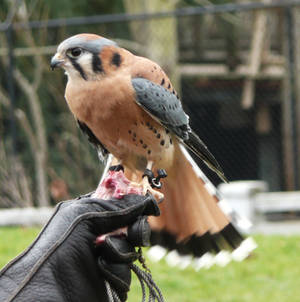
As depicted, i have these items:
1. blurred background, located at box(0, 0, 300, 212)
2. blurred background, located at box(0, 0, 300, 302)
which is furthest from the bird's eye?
blurred background, located at box(0, 0, 300, 212)

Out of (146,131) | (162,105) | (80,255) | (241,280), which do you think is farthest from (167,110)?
(241,280)

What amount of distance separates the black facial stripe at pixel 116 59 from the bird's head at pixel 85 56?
0.02m

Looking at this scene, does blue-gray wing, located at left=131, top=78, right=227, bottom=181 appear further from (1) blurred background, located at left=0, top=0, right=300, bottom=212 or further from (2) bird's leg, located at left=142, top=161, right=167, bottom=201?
(1) blurred background, located at left=0, top=0, right=300, bottom=212

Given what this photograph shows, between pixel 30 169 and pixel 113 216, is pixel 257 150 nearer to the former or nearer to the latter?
pixel 30 169

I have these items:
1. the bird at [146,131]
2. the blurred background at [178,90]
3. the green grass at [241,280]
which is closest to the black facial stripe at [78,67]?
the bird at [146,131]

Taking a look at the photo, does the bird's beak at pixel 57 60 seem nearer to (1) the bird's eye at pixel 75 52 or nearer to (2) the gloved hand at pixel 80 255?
(1) the bird's eye at pixel 75 52

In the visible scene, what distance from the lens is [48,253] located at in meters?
1.83

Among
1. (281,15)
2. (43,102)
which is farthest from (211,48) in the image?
(43,102)

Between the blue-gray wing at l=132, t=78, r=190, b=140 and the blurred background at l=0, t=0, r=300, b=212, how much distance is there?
5327 mm

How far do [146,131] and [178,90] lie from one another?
6.01 metres

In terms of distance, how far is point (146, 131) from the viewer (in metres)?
2.84

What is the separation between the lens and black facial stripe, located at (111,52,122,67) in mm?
2730

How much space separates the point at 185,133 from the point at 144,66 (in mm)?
388

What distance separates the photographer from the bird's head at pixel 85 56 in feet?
8.70
